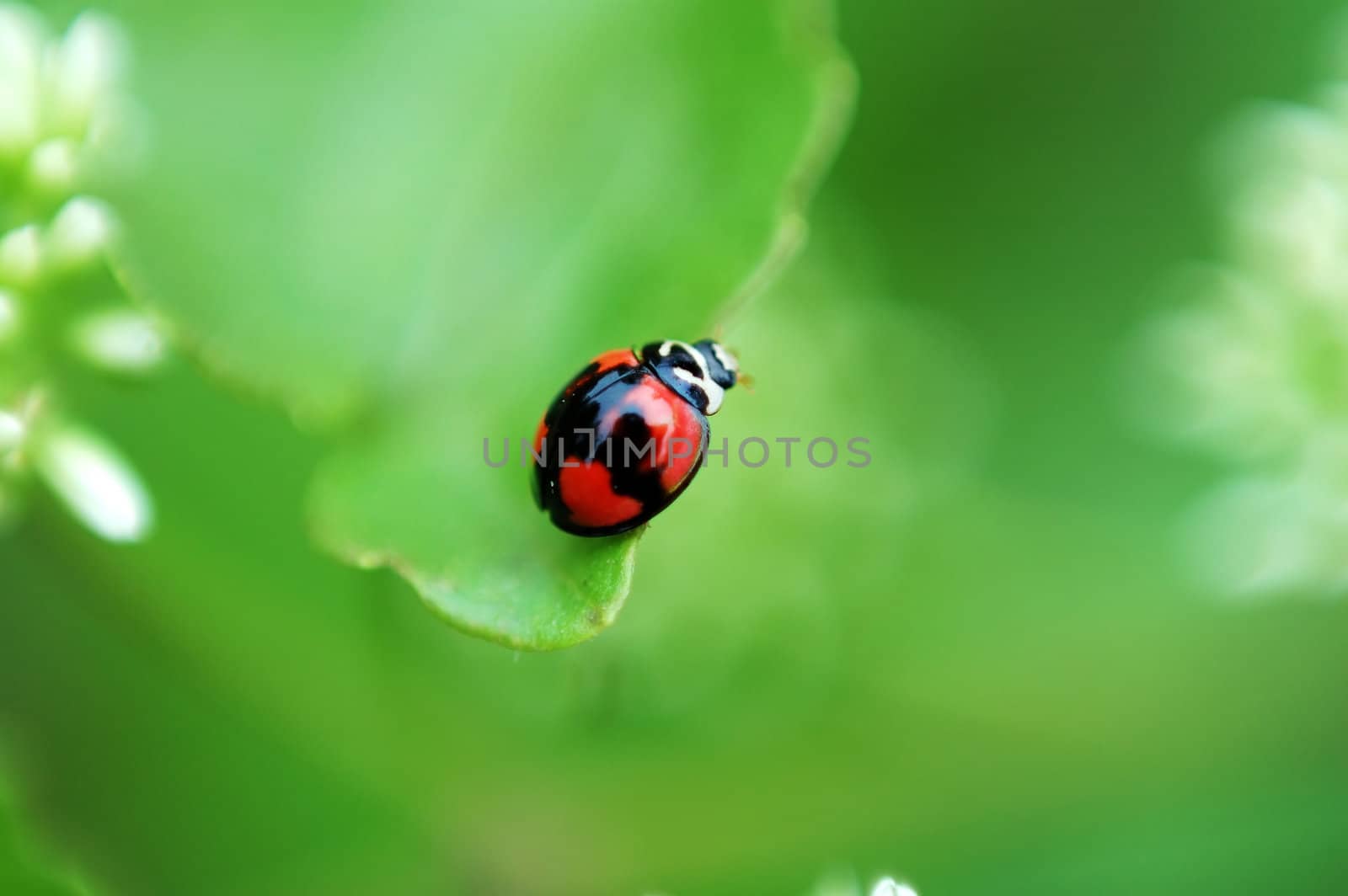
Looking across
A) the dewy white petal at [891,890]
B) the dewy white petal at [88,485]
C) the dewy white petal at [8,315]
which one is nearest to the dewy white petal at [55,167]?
the dewy white petal at [8,315]

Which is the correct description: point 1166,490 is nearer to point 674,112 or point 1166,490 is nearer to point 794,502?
point 794,502

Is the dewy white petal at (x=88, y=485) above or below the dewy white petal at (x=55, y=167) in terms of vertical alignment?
below

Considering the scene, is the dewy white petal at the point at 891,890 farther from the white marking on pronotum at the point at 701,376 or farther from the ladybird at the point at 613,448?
the white marking on pronotum at the point at 701,376

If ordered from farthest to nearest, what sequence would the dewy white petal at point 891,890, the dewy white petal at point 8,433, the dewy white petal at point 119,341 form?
the dewy white petal at point 119,341 → the dewy white petal at point 8,433 → the dewy white petal at point 891,890

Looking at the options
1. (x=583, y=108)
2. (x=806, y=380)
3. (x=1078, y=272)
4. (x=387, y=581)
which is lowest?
(x=387, y=581)

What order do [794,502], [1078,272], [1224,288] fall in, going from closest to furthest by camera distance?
[794,502] → [1224,288] → [1078,272]

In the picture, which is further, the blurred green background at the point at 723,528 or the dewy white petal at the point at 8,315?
the blurred green background at the point at 723,528

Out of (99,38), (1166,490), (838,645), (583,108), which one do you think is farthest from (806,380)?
(99,38)

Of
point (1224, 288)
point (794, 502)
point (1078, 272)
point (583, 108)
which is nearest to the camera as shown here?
point (583, 108)
